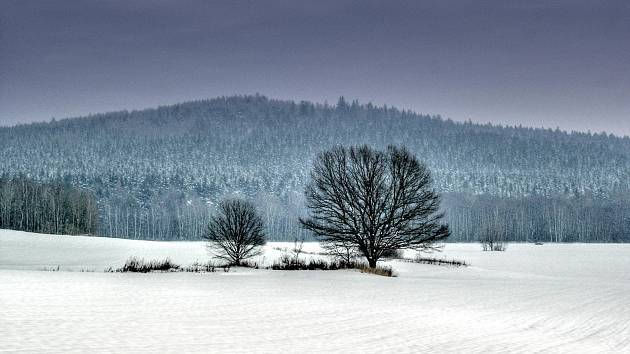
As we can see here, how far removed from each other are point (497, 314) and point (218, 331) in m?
7.48

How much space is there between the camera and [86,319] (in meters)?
10.1

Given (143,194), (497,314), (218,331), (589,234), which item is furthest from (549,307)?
(143,194)

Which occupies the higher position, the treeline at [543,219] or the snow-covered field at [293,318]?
the treeline at [543,219]

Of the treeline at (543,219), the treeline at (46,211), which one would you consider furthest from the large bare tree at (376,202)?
the treeline at (543,219)

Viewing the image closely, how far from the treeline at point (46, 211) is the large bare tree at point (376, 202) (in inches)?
3680

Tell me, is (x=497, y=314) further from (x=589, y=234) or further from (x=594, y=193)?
(x=594, y=193)

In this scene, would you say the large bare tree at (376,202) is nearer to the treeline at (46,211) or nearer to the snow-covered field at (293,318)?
the snow-covered field at (293,318)

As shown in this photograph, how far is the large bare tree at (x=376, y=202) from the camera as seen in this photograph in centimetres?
3356

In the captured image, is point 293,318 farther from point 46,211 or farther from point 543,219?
point 543,219

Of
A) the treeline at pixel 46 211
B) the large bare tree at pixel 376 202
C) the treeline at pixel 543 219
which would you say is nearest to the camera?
the large bare tree at pixel 376 202

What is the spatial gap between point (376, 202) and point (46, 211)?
107833mm

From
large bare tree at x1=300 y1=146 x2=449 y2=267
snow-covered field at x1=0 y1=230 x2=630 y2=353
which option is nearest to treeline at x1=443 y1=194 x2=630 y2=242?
large bare tree at x1=300 y1=146 x2=449 y2=267

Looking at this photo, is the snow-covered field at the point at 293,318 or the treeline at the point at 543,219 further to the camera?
the treeline at the point at 543,219

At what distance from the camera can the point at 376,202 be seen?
33.8 metres
